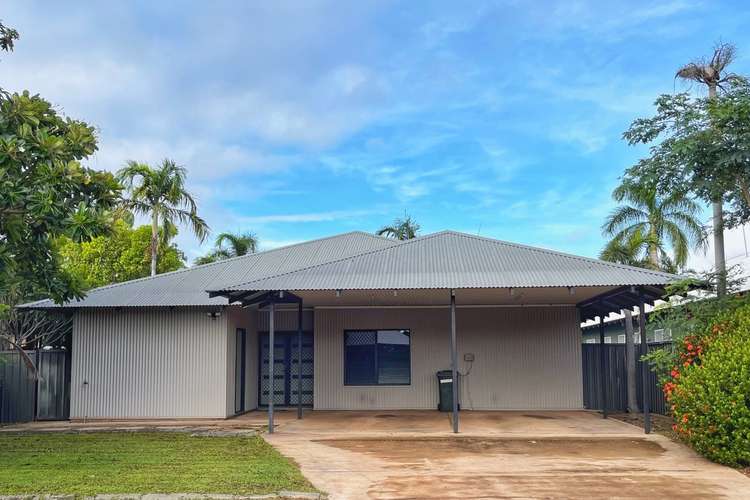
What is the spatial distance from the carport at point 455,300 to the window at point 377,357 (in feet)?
0.24

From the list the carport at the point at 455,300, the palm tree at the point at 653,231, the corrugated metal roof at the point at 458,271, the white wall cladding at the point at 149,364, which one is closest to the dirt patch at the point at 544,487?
the carport at the point at 455,300

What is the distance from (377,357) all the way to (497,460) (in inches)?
311

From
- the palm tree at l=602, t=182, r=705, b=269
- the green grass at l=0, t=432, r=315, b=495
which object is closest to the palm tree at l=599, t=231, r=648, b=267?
the palm tree at l=602, t=182, r=705, b=269

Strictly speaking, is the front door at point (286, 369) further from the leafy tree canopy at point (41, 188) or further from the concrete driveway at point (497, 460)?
the leafy tree canopy at point (41, 188)

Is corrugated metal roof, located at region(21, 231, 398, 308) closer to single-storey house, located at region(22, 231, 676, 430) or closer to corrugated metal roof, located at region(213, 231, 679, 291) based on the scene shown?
single-storey house, located at region(22, 231, 676, 430)

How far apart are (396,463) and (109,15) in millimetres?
10536

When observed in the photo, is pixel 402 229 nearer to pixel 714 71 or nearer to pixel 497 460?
pixel 714 71

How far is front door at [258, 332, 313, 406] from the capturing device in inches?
724

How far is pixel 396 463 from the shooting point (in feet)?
Answer: 32.4

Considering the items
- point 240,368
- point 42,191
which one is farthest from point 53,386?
point 42,191

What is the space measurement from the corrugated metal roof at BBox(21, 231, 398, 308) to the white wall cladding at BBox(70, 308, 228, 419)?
0.37m

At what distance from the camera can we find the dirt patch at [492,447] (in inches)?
416

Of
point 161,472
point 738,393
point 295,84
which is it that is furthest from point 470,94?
point 161,472

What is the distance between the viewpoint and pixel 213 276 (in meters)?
17.2
